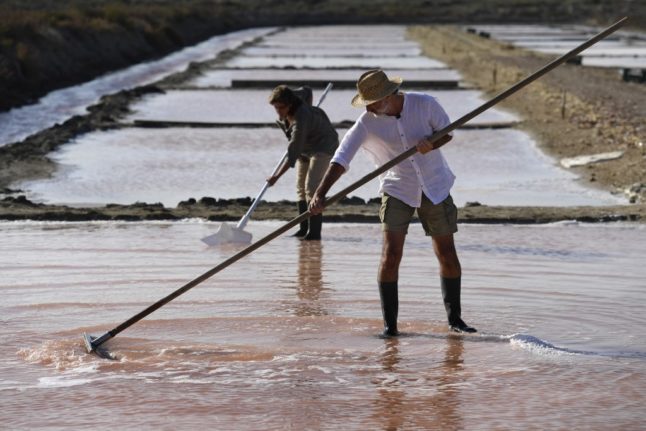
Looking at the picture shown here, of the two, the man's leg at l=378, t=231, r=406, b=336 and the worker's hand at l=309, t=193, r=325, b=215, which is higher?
the worker's hand at l=309, t=193, r=325, b=215

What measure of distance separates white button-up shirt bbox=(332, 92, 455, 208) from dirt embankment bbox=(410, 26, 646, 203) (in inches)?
203

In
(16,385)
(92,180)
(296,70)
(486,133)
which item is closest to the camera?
(16,385)

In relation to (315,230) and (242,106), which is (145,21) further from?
(315,230)

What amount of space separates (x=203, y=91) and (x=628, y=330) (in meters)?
17.5

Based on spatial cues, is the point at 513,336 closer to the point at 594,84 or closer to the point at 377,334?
the point at 377,334

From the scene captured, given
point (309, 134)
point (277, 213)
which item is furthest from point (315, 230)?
point (277, 213)

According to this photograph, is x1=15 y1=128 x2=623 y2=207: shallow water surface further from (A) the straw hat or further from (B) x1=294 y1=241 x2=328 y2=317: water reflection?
(A) the straw hat

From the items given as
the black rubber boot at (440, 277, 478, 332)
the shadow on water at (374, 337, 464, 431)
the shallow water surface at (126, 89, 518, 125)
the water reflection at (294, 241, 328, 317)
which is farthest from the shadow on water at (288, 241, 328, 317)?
the shallow water surface at (126, 89, 518, 125)

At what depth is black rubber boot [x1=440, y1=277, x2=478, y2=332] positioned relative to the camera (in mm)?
6264

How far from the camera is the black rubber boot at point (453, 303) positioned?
6.26 meters

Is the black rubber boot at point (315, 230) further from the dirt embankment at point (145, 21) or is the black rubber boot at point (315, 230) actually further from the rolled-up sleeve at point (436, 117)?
the dirt embankment at point (145, 21)

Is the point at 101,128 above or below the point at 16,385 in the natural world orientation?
Answer: above

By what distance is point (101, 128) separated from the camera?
16.9 meters

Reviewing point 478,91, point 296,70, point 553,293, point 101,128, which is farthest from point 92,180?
point 296,70
